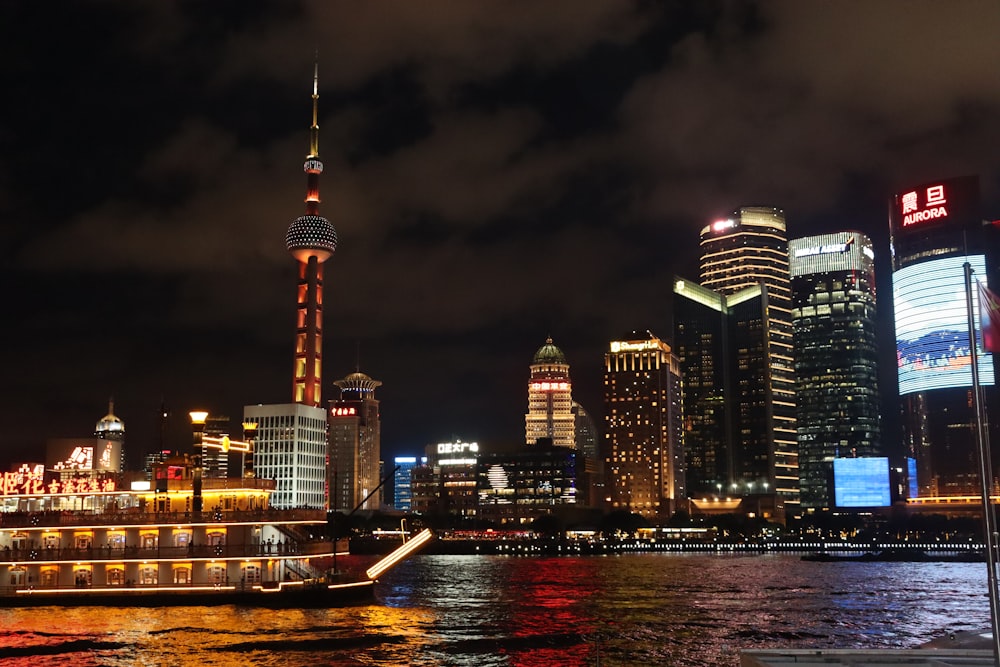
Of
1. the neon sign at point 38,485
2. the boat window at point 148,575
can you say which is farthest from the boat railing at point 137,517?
the boat window at point 148,575

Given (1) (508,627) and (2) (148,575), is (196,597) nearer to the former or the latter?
(2) (148,575)

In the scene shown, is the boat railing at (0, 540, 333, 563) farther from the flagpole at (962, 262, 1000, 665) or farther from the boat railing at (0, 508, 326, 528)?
the flagpole at (962, 262, 1000, 665)

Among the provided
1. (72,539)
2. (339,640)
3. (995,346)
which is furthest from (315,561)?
(995,346)

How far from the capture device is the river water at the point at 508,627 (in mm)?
54000

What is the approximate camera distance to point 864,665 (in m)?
27.2

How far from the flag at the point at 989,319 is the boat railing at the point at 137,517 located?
195 feet

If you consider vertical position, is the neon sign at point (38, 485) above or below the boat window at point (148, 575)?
above

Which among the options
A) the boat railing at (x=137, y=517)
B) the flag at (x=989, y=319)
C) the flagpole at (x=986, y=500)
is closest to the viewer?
the flagpole at (x=986, y=500)

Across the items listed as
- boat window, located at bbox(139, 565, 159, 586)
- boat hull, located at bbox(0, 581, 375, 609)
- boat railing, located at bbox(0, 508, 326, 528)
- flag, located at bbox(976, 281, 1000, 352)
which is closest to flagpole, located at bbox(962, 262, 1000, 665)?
flag, located at bbox(976, 281, 1000, 352)

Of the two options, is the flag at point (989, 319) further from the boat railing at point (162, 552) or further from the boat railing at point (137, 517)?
the boat railing at point (137, 517)

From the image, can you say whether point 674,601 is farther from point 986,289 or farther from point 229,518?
point 986,289

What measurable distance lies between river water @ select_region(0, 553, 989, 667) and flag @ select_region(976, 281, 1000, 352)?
48.6 feet

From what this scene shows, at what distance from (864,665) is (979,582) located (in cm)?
10728

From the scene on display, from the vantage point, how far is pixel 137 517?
247 feet
